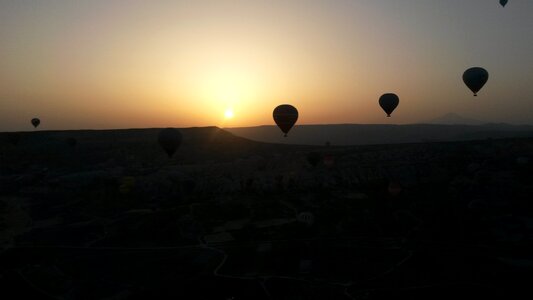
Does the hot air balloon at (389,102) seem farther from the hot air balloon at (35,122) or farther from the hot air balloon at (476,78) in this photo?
the hot air balloon at (35,122)

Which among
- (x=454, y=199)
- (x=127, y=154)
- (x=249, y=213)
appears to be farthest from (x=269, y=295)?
(x=127, y=154)

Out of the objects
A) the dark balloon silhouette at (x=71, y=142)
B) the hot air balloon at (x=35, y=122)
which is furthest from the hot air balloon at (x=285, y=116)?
the hot air balloon at (x=35, y=122)

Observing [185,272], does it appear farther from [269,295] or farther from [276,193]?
[276,193]

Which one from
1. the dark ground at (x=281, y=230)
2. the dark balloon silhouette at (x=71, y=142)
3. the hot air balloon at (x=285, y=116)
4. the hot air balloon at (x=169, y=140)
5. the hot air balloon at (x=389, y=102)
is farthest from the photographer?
the dark balloon silhouette at (x=71, y=142)

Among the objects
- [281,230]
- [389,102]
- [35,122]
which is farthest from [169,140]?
[35,122]

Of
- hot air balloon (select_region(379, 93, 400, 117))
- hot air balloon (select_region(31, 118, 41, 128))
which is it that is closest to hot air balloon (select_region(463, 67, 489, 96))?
hot air balloon (select_region(379, 93, 400, 117))

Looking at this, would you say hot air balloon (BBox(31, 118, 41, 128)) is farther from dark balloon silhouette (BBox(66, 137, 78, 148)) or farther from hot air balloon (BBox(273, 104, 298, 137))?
hot air balloon (BBox(273, 104, 298, 137))

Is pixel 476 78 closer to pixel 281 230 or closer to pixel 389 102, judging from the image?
pixel 389 102
